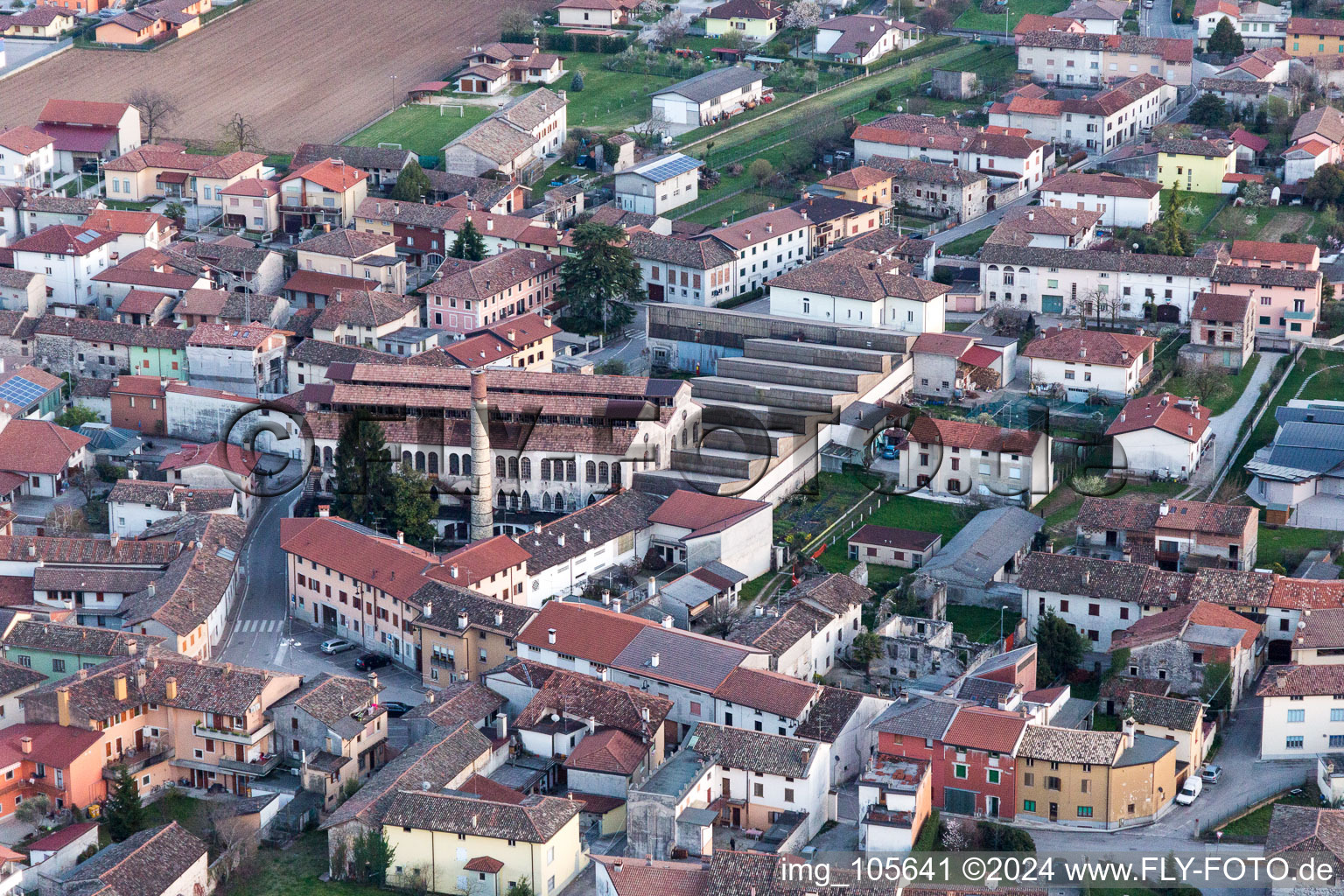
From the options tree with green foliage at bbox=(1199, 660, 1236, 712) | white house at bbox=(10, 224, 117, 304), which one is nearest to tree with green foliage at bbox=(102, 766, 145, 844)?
tree with green foliage at bbox=(1199, 660, 1236, 712)

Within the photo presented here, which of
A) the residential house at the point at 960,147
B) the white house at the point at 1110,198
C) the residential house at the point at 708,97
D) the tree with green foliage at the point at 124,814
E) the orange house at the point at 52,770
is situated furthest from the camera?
the residential house at the point at 708,97

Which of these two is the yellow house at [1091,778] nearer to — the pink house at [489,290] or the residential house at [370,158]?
the pink house at [489,290]

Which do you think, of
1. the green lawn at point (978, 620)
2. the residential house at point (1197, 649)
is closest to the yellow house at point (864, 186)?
the green lawn at point (978, 620)

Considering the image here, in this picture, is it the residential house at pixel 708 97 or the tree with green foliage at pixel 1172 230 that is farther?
the residential house at pixel 708 97

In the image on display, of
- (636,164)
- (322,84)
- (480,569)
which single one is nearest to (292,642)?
(480,569)

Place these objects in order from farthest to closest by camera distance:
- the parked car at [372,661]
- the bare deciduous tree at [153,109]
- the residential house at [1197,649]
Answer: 1. the bare deciduous tree at [153,109]
2. the parked car at [372,661]
3. the residential house at [1197,649]

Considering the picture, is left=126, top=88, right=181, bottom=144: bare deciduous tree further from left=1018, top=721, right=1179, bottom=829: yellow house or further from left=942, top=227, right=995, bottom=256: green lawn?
left=1018, top=721, right=1179, bottom=829: yellow house

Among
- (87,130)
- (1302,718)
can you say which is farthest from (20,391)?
(1302,718)

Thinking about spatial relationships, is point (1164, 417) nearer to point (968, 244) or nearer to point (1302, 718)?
point (1302, 718)
